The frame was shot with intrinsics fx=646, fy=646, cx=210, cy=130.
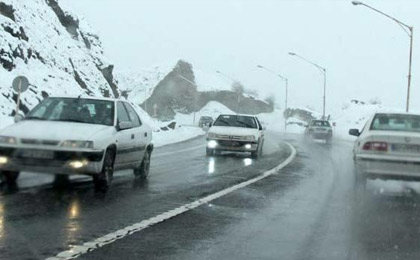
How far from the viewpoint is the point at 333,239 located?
7312 mm

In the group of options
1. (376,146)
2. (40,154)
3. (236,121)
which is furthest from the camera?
(236,121)

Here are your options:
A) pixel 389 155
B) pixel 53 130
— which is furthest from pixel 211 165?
pixel 53 130

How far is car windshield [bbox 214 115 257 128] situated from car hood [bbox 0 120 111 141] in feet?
41.6

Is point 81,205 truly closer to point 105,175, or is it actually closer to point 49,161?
point 49,161

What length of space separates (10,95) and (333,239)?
74.1 feet

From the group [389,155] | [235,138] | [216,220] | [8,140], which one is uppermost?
[8,140]

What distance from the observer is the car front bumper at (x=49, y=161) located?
9.70 meters

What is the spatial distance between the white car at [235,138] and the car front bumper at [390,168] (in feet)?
32.2

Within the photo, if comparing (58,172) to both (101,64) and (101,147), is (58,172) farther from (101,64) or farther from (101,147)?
(101,64)

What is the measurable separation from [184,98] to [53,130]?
101 metres

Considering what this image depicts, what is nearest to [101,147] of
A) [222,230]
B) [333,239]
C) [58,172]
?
[58,172]

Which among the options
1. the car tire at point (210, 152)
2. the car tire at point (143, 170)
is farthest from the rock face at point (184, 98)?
the car tire at point (143, 170)

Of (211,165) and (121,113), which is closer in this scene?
(121,113)

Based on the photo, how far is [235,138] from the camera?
70.8 feet
